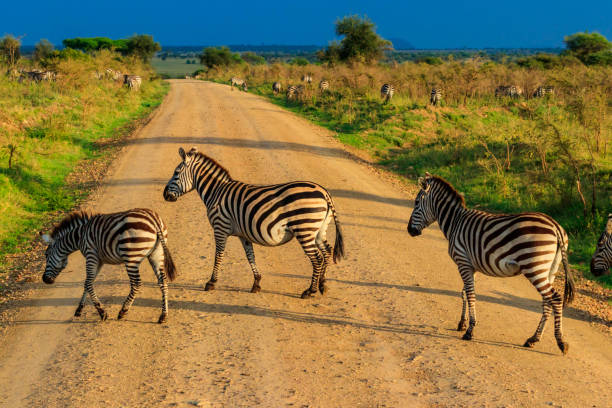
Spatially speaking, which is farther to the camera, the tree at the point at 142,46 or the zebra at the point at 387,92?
the tree at the point at 142,46

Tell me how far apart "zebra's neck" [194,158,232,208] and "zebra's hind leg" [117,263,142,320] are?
1.75 m

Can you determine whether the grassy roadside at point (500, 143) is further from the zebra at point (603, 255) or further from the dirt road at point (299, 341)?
the dirt road at point (299, 341)

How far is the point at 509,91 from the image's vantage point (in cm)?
3247

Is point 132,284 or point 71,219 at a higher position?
point 71,219

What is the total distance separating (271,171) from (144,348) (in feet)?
32.0

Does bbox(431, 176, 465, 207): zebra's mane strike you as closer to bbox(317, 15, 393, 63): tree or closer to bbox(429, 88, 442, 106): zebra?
bbox(429, 88, 442, 106): zebra

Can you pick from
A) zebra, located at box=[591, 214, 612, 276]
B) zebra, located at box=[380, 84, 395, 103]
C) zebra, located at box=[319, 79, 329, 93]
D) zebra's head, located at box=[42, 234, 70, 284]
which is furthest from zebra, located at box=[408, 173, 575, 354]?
zebra, located at box=[319, 79, 329, 93]

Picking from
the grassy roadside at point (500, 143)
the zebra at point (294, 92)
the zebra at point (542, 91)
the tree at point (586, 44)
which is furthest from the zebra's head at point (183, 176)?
the tree at point (586, 44)

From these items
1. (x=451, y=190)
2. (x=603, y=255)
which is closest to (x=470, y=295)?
(x=451, y=190)

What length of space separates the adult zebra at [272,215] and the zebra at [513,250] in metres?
1.86

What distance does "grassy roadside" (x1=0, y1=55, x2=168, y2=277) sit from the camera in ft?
42.4

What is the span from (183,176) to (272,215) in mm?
1990

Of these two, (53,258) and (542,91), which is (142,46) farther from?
(53,258)

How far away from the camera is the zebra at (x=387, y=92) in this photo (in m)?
28.2
